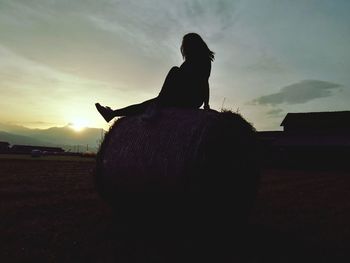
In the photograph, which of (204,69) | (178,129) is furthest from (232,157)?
(204,69)

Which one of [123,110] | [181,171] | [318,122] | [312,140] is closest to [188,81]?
[123,110]

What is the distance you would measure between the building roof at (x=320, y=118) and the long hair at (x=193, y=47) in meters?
44.8

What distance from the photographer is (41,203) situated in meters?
6.11

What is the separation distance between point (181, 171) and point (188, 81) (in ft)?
5.52

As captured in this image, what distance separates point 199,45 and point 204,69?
1.27ft

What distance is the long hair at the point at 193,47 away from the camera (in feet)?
16.7

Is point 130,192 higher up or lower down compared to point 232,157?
lower down

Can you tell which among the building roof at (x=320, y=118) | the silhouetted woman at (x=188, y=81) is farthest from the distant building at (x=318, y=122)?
the silhouetted woman at (x=188, y=81)

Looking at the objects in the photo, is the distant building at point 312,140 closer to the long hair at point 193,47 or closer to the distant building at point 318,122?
the distant building at point 318,122

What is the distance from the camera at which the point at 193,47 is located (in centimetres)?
509

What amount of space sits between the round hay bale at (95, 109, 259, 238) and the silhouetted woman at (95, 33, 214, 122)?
0.84 feet

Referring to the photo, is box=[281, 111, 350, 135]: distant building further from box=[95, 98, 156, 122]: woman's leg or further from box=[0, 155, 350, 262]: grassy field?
box=[95, 98, 156, 122]: woman's leg

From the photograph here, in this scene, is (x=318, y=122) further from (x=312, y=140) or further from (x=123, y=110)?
(x=123, y=110)

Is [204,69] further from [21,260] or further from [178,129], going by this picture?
[21,260]
